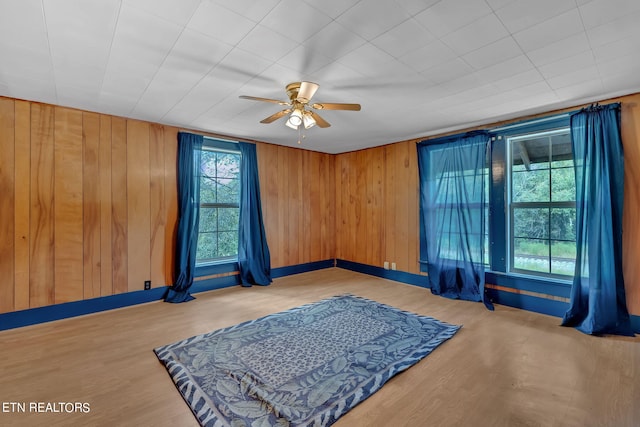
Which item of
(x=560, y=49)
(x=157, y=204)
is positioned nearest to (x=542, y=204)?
(x=560, y=49)

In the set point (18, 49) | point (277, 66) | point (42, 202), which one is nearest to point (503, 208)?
point (277, 66)

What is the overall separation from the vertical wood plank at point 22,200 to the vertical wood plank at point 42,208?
0.03 metres

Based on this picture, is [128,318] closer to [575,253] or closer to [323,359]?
[323,359]

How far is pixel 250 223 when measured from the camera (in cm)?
450

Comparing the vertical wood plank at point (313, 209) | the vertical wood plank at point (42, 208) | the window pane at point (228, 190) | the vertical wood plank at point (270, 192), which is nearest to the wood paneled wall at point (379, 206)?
the vertical wood plank at point (313, 209)

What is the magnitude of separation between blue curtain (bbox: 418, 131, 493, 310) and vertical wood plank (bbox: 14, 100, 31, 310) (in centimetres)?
484

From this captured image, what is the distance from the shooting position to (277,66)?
2219mm

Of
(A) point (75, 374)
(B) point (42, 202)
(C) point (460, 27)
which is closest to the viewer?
(C) point (460, 27)

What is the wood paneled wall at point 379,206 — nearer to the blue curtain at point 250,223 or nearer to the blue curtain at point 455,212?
the blue curtain at point 455,212

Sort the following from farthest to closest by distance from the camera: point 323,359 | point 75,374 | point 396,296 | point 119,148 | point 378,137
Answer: point 378,137, point 396,296, point 119,148, point 323,359, point 75,374

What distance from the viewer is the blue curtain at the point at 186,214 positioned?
3842 mm

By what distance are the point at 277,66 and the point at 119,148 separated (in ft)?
8.38

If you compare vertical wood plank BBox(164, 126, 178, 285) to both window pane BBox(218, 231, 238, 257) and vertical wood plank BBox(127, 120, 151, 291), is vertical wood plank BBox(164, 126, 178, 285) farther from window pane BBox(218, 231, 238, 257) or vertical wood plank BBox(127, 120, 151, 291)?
window pane BBox(218, 231, 238, 257)

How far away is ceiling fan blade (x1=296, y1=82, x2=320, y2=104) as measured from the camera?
2.28m
